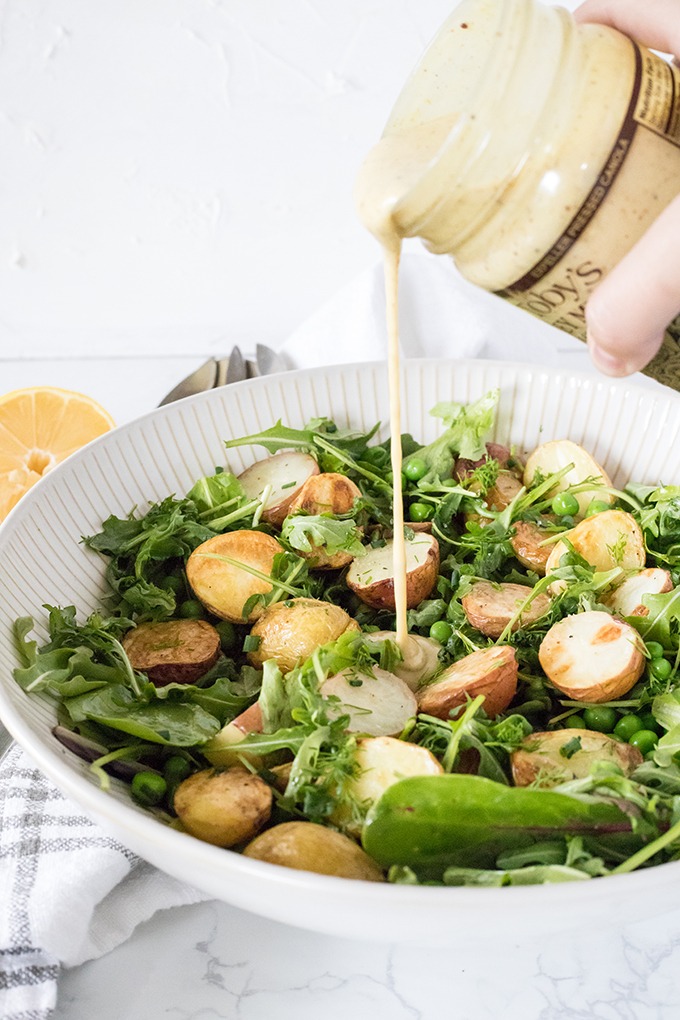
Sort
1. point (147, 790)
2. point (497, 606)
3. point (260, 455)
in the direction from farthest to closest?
point (260, 455) < point (497, 606) < point (147, 790)

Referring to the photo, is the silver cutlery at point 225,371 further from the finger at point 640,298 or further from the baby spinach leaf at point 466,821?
the baby spinach leaf at point 466,821

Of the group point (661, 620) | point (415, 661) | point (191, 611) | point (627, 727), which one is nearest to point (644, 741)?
point (627, 727)

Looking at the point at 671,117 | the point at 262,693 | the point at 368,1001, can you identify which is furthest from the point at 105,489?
the point at 671,117

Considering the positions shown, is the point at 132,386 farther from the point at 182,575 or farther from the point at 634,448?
the point at 634,448

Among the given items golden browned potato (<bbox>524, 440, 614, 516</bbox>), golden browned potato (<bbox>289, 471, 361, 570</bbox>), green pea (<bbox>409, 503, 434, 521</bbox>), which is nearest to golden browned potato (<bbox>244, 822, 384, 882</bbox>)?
golden browned potato (<bbox>289, 471, 361, 570</bbox>)

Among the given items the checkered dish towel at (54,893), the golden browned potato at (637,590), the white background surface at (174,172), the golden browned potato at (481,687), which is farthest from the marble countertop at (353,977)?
the white background surface at (174,172)

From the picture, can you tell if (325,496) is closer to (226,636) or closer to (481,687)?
(226,636)
